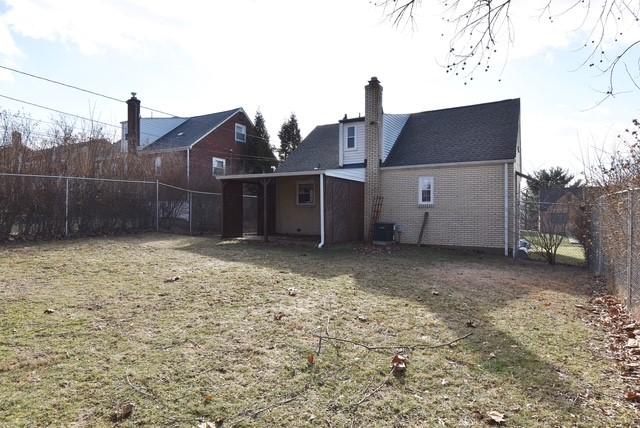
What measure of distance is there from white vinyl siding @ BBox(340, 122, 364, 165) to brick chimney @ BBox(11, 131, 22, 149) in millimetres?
→ 11157

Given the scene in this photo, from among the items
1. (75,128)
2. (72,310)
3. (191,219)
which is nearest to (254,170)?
(191,219)

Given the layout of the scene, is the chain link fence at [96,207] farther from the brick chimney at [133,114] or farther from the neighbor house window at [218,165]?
the brick chimney at [133,114]

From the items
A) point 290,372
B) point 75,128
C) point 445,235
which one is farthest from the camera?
point 75,128

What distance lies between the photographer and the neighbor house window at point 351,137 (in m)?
16.0

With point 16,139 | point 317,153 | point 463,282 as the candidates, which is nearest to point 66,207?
point 16,139

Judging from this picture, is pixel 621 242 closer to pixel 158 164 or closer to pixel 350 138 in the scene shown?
pixel 350 138

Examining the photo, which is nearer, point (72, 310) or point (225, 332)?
point (225, 332)

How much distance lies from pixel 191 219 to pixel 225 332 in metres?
13.6

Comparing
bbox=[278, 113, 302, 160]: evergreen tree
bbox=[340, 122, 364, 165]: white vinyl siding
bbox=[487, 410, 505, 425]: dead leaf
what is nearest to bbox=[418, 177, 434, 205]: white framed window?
bbox=[340, 122, 364, 165]: white vinyl siding

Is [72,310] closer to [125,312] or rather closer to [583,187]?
[125,312]

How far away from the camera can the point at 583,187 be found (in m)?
10.3

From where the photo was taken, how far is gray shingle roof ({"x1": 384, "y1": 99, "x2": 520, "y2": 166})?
13430 millimetres

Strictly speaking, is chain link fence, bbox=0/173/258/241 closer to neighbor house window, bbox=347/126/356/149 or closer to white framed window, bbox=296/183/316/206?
white framed window, bbox=296/183/316/206

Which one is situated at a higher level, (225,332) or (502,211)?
(502,211)
